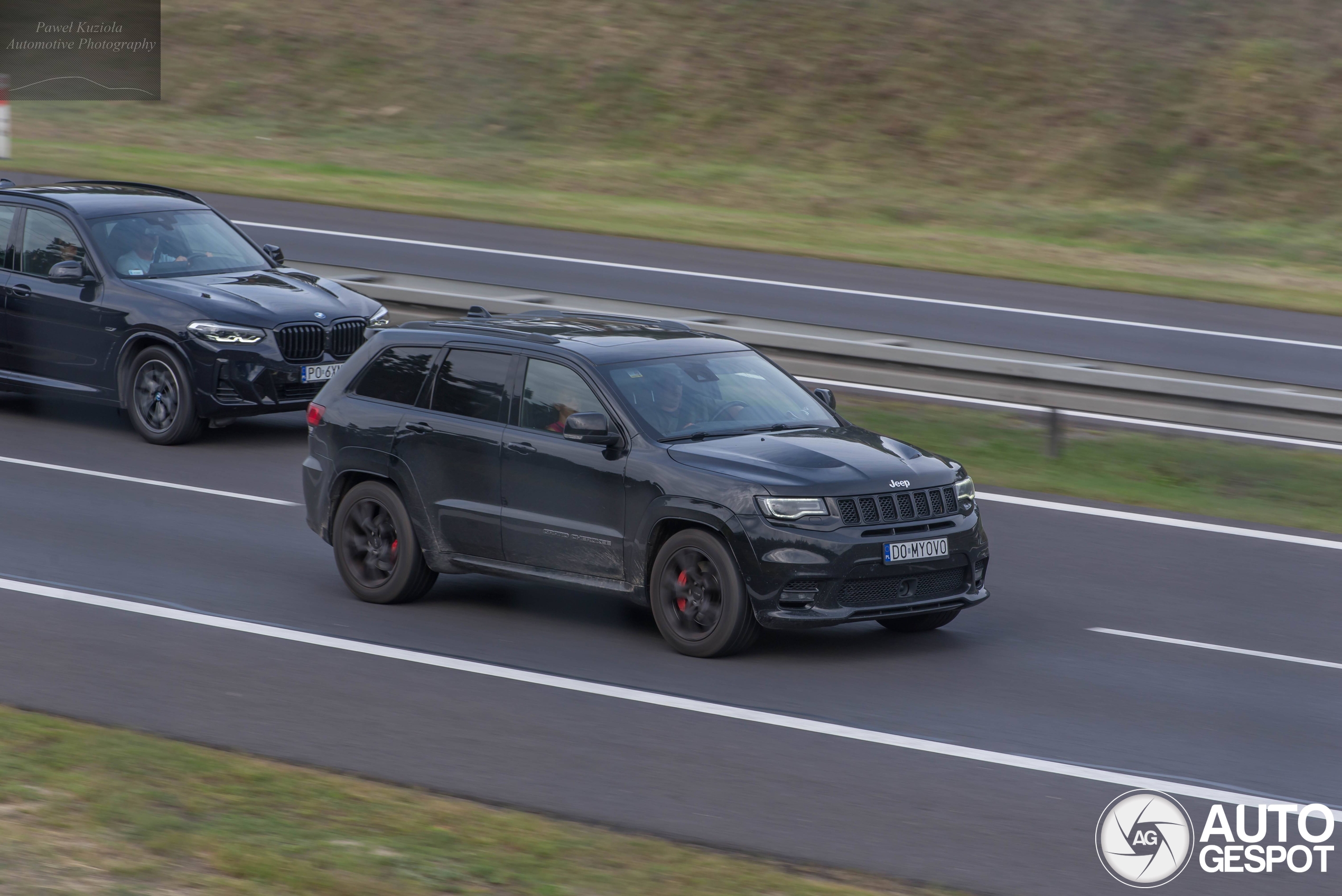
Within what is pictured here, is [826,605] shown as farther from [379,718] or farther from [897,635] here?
[379,718]

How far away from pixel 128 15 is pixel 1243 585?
3904cm

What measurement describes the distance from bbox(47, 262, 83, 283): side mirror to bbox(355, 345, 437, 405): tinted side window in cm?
557

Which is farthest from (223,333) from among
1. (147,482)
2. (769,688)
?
(769,688)

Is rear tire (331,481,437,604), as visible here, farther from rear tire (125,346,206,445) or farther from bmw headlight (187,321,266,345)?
rear tire (125,346,206,445)

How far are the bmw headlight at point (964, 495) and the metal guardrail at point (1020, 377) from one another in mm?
3824

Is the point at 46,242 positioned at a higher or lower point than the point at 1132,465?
higher

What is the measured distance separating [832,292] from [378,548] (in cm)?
1340

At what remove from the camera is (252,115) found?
36.9 meters

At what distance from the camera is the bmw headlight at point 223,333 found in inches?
571

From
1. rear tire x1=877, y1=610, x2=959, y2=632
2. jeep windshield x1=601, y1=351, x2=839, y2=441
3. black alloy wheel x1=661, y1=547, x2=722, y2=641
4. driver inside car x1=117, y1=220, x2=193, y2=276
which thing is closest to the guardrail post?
jeep windshield x1=601, y1=351, x2=839, y2=441

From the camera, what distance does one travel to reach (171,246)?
15.6 m

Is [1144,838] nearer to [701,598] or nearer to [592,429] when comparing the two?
[701,598]

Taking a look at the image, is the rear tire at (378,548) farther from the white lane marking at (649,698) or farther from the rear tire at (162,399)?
the rear tire at (162,399)

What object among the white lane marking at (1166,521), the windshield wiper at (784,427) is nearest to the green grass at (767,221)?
the white lane marking at (1166,521)
